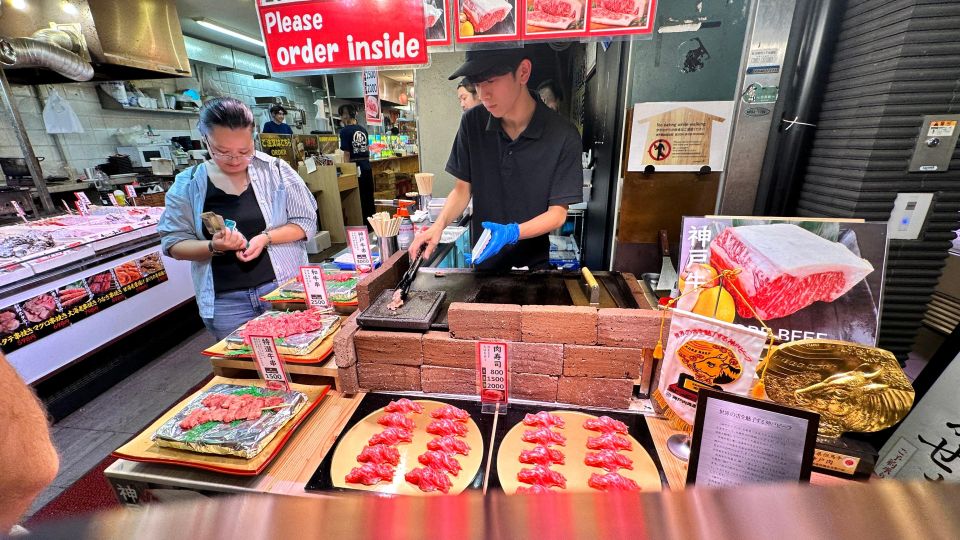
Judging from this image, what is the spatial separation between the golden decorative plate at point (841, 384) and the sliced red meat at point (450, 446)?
94 cm

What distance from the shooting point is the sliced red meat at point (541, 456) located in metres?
1.24

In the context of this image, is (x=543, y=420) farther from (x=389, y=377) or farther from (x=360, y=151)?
(x=360, y=151)

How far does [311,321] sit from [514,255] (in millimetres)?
1342

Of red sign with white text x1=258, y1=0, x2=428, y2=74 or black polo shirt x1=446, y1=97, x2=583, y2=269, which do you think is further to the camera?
black polo shirt x1=446, y1=97, x2=583, y2=269

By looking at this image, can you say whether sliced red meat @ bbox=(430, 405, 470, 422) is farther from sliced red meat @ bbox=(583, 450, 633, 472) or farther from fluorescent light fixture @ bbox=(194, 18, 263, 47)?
fluorescent light fixture @ bbox=(194, 18, 263, 47)

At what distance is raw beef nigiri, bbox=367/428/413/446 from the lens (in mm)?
1336

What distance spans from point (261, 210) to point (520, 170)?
1.64 m

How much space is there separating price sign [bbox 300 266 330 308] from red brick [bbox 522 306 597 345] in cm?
121

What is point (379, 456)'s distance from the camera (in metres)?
1.26

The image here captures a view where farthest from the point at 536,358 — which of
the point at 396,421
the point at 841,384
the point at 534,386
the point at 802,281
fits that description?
the point at 802,281

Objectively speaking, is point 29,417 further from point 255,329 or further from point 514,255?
point 514,255

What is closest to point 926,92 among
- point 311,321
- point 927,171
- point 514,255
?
point 927,171

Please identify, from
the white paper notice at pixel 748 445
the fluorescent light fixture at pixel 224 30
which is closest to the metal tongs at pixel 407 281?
the white paper notice at pixel 748 445

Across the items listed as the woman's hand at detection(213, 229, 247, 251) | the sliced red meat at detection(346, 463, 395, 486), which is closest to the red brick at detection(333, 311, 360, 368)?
the sliced red meat at detection(346, 463, 395, 486)
